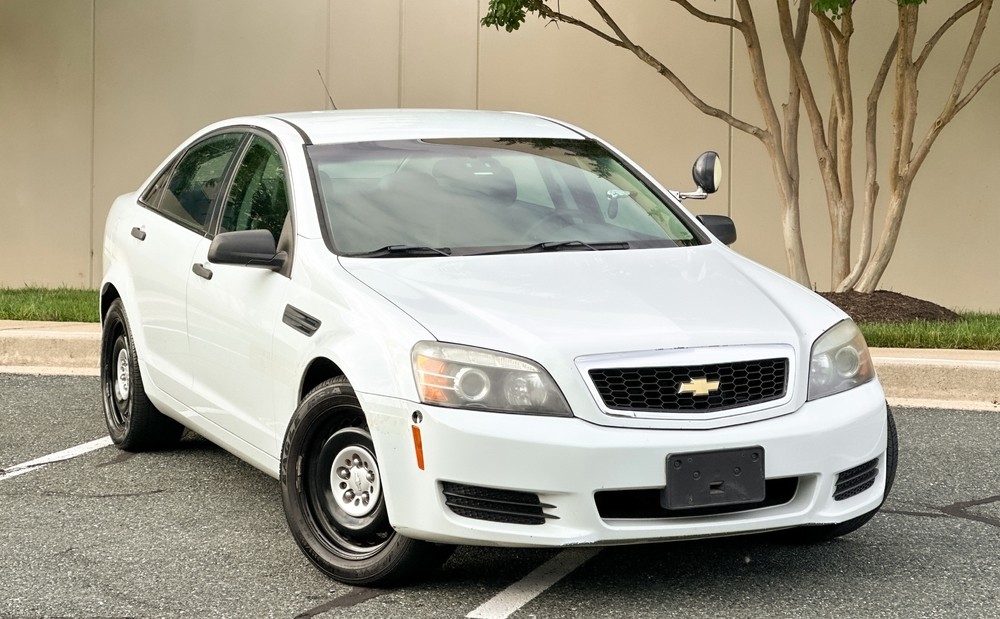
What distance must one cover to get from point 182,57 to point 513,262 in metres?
10.3

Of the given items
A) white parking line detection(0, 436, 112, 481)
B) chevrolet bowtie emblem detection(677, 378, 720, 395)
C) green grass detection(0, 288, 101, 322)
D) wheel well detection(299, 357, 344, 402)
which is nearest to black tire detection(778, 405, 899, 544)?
chevrolet bowtie emblem detection(677, 378, 720, 395)

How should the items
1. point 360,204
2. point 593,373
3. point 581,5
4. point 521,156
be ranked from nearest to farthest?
point 593,373 < point 360,204 < point 521,156 < point 581,5

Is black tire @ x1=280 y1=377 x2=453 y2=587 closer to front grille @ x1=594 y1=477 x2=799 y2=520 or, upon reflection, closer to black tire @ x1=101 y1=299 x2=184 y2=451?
front grille @ x1=594 y1=477 x2=799 y2=520

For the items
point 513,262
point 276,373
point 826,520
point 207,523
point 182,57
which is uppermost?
point 182,57

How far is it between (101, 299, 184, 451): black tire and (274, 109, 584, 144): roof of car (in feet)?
4.52

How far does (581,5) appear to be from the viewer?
1347 centimetres

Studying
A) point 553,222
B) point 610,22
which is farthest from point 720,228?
point 610,22

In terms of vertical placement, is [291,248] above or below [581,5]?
below

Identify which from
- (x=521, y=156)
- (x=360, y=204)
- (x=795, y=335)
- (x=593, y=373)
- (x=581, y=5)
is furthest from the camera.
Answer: (x=581, y=5)

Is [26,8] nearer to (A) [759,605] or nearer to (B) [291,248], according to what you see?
(B) [291,248]

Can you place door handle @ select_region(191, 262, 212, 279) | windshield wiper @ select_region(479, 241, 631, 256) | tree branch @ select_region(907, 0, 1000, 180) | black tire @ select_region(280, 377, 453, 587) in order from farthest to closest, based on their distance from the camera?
tree branch @ select_region(907, 0, 1000, 180)
door handle @ select_region(191, 262, 212, 279)
windshield wiper @ select_region(479, 241, 631, 256)
black tire @ select_region(280, 377, 453, 587)

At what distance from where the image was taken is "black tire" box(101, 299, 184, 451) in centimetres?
661

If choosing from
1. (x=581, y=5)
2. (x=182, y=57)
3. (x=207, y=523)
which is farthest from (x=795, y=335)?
(x=182, y=57)

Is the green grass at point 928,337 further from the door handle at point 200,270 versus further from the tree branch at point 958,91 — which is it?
the door handle at point 200,270
